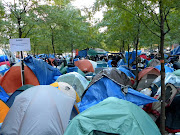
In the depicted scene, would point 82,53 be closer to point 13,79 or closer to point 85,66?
point 85,66

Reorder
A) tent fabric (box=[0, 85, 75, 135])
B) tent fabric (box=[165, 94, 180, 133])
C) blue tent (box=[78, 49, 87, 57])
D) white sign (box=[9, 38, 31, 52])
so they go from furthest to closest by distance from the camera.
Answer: blue tent (box=[78, 49, 87, 57]), white sign (box=[9, 38, 31, 52]), tent fabric (box=[165, 94, 180, 133]), tent fabric (box=[0, 85, 75, 135])

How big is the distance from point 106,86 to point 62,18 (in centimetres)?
537

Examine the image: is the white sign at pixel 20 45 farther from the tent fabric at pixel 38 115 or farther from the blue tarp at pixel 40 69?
the tent fabric at pixel 38 115

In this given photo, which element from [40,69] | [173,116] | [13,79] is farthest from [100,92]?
[13,79]

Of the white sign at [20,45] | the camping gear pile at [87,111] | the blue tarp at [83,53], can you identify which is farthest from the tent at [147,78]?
the blue tarp at [83,53]

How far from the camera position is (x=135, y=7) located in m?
4.55

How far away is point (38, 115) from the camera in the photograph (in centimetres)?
377

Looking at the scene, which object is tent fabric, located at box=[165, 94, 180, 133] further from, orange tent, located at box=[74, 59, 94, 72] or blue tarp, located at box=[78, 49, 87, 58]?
blue tarp, located at box=[78, 49, 87, 58]

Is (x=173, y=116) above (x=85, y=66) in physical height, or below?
below

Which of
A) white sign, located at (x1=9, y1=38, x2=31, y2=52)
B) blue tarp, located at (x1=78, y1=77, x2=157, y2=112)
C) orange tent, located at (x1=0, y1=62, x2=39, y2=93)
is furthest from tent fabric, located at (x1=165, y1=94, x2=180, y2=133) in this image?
orange tent, located at (x1=0, y1=62, x2=39, y2=93)

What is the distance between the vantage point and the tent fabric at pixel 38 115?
3633 mm

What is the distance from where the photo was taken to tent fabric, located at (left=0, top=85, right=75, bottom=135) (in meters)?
3.63

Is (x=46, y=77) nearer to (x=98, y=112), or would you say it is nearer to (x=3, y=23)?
(x=3, y=23)

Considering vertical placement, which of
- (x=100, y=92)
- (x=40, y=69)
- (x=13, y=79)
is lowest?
(x=100, y=92)
